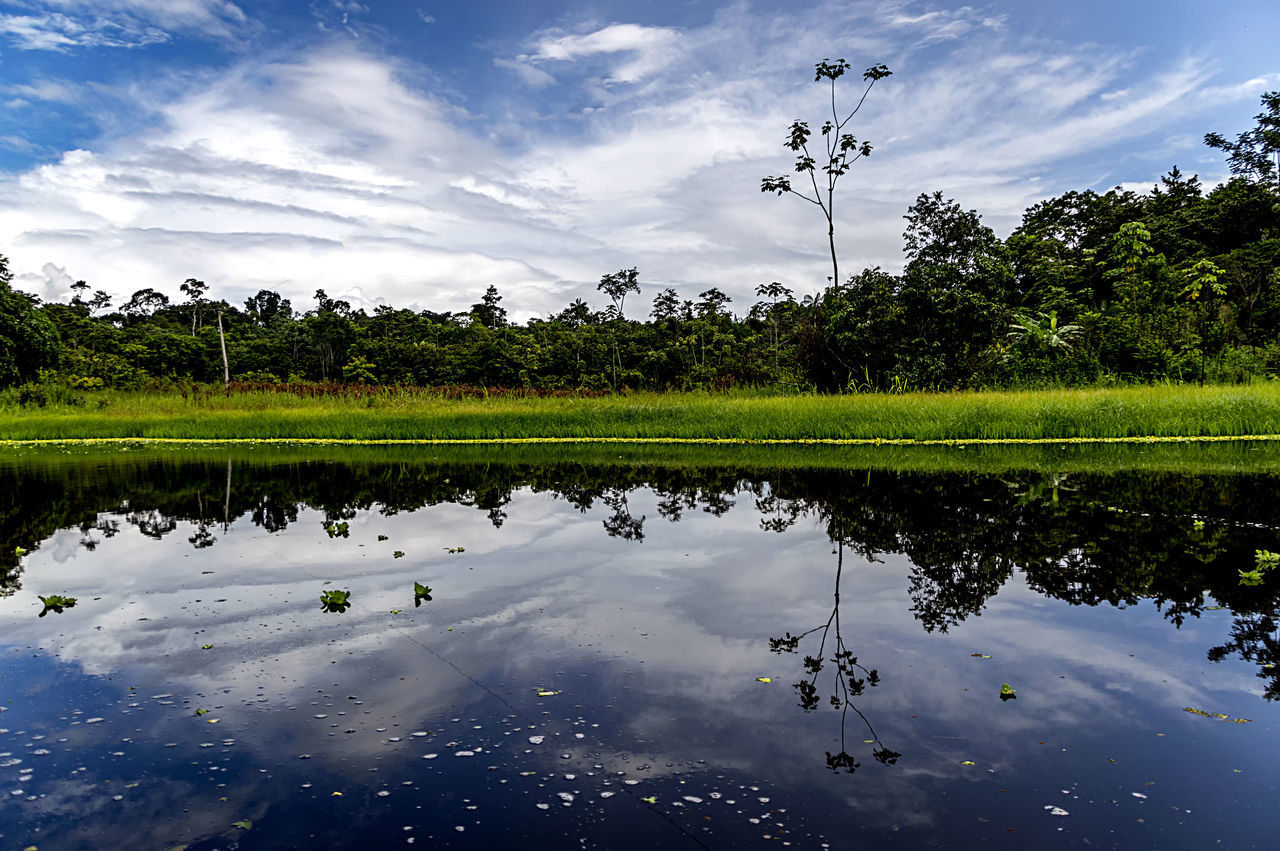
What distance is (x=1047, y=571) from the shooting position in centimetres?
610

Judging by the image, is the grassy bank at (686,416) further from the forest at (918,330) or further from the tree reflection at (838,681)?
the tree reflection at (838,681)

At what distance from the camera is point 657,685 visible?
13.4 feet

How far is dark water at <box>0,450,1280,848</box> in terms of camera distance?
9.39 feet

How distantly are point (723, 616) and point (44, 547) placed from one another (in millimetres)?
7356

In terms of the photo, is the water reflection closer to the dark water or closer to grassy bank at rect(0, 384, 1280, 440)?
the dark water

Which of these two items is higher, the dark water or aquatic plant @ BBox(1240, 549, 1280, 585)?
aquatic plant @ BBox(1240, 549, 1280, 585)

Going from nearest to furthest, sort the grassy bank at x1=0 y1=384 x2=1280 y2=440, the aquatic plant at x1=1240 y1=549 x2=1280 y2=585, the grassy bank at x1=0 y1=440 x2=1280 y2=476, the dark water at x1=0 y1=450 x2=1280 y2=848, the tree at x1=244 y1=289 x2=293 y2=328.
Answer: the dark water at x1=0 y1=450 x2=1280 y2=848 < the aquatic plant at x1=1240 y1=549 x2=1280 y2=585 < the grassy bank at x1=0 y1=440 x2=1280 y2=476 < the grassy bank at x1=0 y1=384 x2=1280 y2=440 < the tree at x1=244 y1=289 x2=293 y2=328

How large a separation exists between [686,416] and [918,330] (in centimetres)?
1102

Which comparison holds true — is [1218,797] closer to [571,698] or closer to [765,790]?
[765,790]

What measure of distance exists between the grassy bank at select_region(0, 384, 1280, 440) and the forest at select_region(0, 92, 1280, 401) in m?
4.03

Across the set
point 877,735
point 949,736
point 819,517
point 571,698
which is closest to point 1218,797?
point 949,736

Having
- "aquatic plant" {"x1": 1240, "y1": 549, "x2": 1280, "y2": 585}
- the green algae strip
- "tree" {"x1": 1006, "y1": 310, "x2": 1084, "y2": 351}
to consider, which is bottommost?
the green algae strip

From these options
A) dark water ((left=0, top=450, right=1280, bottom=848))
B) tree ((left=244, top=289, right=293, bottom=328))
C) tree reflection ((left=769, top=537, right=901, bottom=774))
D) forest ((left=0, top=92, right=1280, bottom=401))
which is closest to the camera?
dark water ((left=0, top=450, right=1280, bottom=848))

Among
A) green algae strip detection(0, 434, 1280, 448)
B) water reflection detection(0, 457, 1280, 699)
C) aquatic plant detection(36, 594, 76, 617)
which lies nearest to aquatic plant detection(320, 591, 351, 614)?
aquatic plant detection(36, 594, 76, 617)
